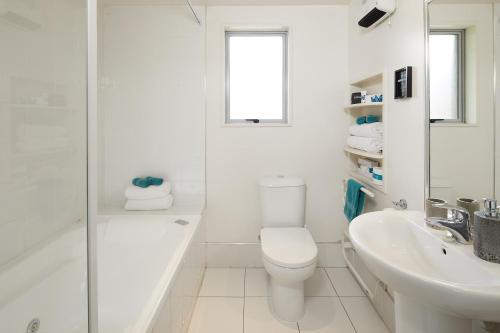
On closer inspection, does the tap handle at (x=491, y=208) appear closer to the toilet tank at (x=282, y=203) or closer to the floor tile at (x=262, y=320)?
the floor tile at (x=262, y=320)

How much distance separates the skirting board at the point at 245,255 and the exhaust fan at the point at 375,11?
1769 millimetres

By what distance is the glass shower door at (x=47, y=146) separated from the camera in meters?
0.81

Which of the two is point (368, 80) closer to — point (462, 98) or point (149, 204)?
point (462, 98)

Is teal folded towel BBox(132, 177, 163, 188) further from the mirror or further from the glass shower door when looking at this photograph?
Answer: the mirror

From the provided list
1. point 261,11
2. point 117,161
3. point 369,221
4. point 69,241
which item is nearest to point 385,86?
point 369,221

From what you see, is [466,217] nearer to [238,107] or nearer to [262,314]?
[262,314]

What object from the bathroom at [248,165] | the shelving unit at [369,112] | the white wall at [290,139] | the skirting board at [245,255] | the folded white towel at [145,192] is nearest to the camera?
the bathroom at [248,165]

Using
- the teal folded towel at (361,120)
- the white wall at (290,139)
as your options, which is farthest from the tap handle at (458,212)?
the white wall at (290,139)

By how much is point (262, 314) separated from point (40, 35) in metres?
1.87

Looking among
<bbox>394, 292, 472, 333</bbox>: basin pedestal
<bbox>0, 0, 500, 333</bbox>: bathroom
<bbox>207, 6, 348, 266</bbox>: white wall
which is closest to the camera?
<bbox>0, 0, 500, 333</bbox>: bathroom

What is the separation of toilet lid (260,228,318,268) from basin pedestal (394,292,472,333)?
71 centimetres

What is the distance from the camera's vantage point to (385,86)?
6.02 feet

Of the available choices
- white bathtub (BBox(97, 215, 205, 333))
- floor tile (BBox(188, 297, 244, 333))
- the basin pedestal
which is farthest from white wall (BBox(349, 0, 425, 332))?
white bathtub (BBox(97, 215, 205, 333))

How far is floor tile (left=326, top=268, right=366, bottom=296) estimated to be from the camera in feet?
7.27
